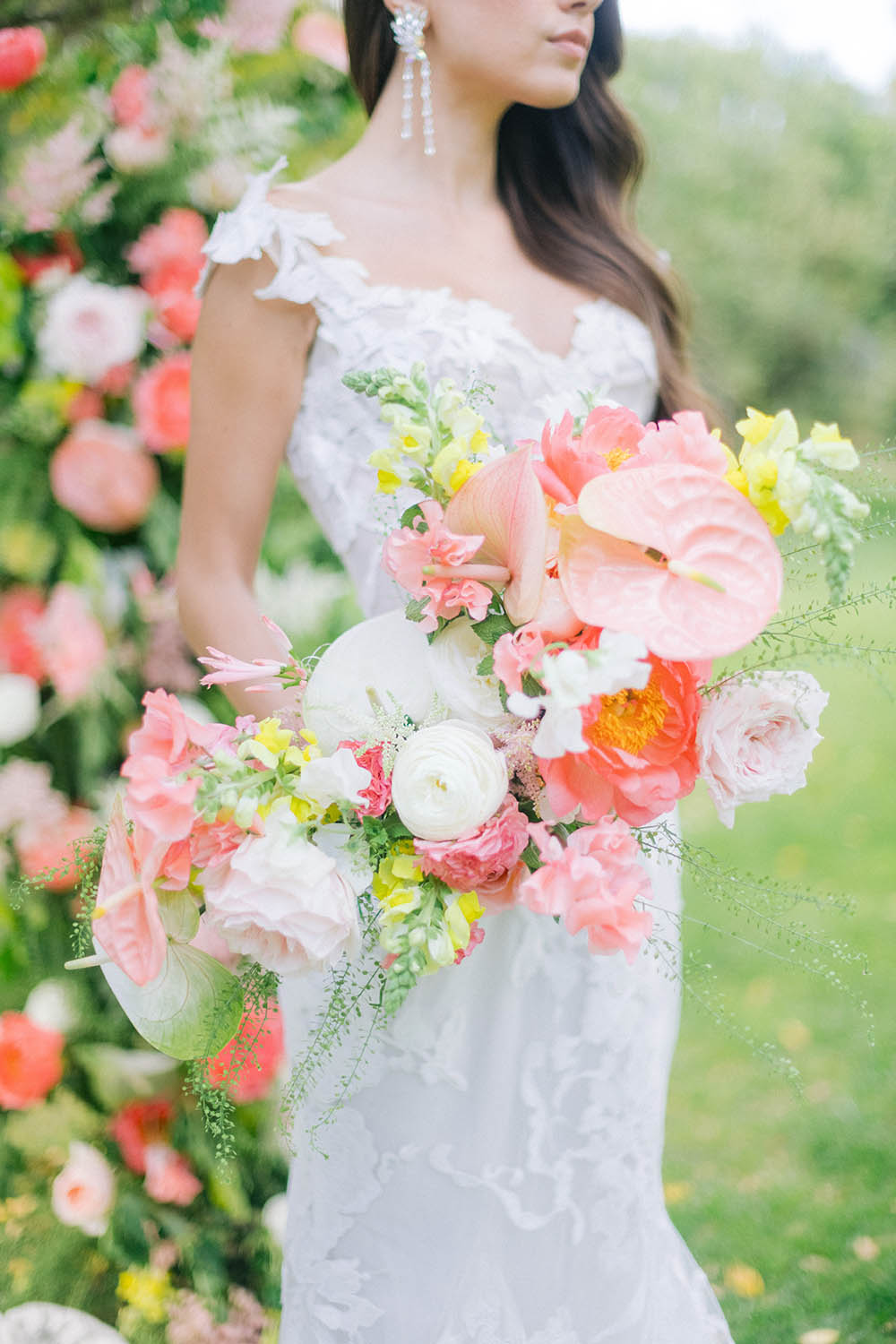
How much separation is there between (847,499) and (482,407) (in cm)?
78

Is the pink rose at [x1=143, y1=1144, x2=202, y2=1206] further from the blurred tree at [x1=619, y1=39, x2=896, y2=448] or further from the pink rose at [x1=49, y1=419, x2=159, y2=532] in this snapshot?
the blurred tree at [x1=619, y1=39, x2=896, y2=448]

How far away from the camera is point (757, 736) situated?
1.20 m

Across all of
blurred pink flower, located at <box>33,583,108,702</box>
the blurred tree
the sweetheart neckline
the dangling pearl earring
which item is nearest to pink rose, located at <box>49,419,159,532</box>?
blurred pink flower, located at <box>33,583,108,702</box>

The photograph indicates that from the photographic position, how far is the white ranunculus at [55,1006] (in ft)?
8.27

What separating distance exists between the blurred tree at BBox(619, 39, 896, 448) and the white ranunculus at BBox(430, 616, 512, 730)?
14911 millimetres

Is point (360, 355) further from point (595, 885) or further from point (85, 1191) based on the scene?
point (85, 1191)

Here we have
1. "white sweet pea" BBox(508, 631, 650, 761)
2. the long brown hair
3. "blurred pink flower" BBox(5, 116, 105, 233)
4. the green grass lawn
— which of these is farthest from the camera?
the green grass lawn

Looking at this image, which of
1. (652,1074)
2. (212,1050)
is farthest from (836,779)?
(212,1050)

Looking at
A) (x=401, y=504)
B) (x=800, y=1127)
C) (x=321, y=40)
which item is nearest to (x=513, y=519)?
(x=401, y=504)

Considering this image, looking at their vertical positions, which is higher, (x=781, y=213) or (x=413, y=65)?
(x=413, y=65)

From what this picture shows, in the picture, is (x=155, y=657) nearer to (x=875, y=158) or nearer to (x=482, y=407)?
(x=482, y=407)

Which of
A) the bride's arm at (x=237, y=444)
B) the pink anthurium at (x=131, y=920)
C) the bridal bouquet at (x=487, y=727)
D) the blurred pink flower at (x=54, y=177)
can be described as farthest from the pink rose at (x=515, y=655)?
the blurred pink flower at (x=54, y=177)

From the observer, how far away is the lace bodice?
5.77ft

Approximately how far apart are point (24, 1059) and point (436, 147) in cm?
185
